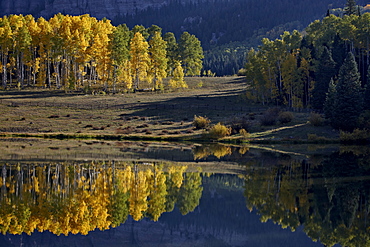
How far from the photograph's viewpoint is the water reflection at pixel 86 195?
24.6 m

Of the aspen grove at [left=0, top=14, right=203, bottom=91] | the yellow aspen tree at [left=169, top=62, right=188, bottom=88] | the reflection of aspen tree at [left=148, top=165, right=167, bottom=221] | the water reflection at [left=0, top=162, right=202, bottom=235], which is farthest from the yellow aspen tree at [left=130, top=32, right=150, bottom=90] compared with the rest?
the reflection of aspen tree at [left=148, top=165, right=167, bottom=221]

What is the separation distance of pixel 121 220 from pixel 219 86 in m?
105

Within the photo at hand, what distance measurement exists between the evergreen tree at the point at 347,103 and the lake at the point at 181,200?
20222 millimetres

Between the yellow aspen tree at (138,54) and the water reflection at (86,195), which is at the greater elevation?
the yellow aspen tree at (138,54)

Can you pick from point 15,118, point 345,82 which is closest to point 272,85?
point 345,82

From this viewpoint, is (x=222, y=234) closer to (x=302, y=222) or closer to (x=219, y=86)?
(x=302, y=222)

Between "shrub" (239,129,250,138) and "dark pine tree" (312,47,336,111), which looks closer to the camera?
"shrub" (239,129,250,138)

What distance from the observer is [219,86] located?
423 ft

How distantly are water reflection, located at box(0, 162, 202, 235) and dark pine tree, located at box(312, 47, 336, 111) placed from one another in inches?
1897

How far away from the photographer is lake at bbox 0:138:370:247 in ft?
76.7

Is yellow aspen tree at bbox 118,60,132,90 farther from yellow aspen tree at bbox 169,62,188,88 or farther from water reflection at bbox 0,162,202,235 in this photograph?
water reflection at bbox 0,162,202,235

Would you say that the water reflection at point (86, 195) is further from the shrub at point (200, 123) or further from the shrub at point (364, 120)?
the shrub at point (364, 120)

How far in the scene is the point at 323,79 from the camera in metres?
85.2

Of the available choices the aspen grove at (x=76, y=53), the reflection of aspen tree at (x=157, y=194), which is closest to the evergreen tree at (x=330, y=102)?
the reflection of aspen tree at (x=157, y=194)
